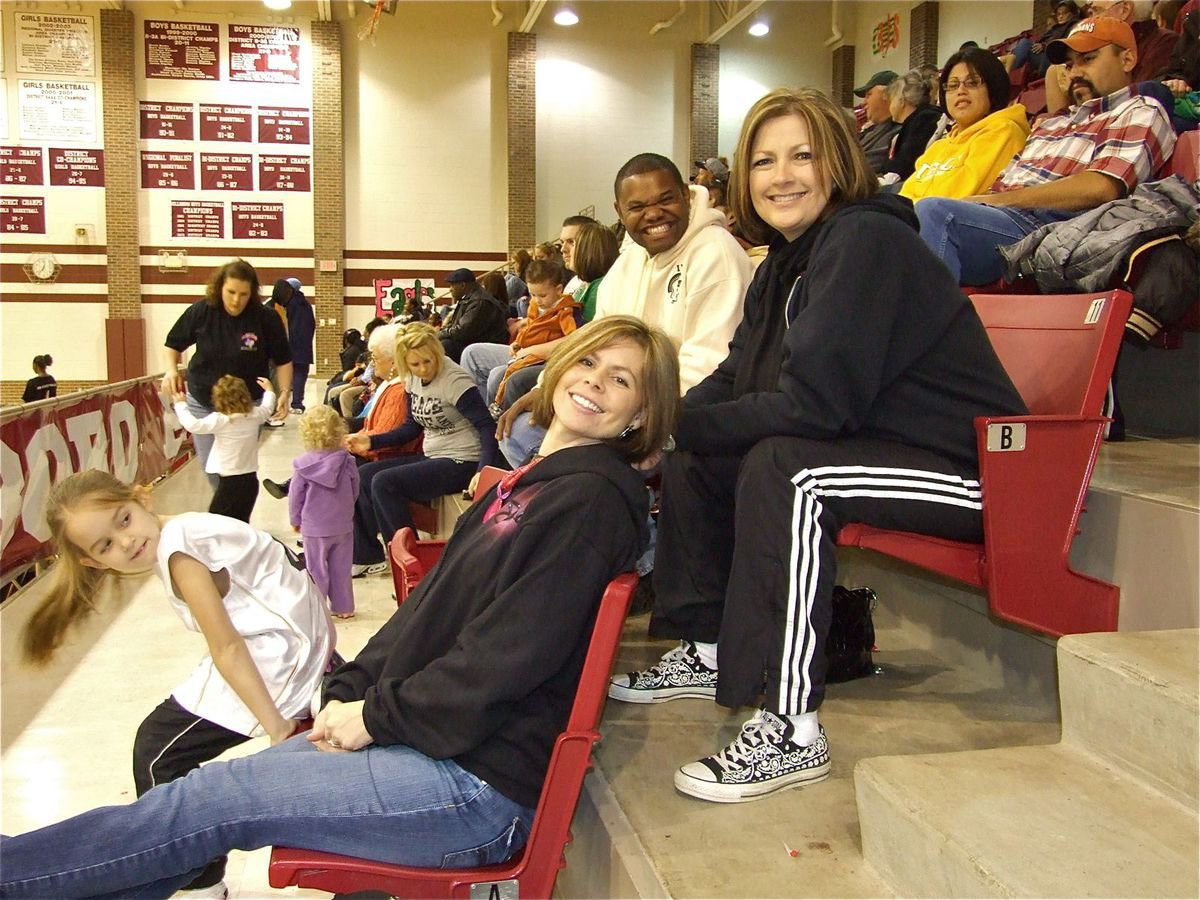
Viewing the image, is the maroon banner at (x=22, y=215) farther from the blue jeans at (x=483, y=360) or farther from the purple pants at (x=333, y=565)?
the purple pants at (x=333, y=565)

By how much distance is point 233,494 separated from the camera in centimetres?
536

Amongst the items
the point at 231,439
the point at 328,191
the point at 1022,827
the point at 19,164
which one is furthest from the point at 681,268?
the point at 19,164

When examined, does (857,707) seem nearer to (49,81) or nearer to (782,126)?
(782,126)

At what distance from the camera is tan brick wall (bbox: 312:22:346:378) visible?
1454 cm

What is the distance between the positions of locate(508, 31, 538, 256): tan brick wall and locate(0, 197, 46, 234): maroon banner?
675 centimetres

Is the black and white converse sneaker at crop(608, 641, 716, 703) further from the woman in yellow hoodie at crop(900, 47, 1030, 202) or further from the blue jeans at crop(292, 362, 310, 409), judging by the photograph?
the blue jeans at crop(292, 362, 310, 409)

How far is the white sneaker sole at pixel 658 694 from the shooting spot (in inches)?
85.6

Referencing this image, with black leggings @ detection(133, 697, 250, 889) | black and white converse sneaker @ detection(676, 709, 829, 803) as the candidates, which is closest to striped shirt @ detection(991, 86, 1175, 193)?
black and white converse sneaker @ detection(676, 709, 829, 803)

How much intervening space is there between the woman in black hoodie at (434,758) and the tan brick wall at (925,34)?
13.7 metres

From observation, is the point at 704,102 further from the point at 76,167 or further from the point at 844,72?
the point at 76,167

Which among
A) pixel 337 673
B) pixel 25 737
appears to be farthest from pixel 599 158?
pixel 337 673

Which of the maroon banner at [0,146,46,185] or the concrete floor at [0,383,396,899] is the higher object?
the maroon banner at [0,146,46,185]

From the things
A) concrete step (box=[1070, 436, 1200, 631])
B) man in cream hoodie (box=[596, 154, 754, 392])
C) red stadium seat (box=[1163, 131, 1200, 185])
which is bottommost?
concrete step (box=[1070, 436, 1200, 631])

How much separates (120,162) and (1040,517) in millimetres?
15154
